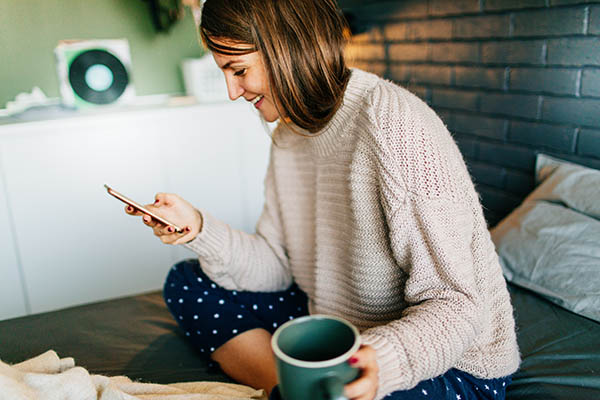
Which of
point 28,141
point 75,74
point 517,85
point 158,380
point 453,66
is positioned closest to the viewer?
point 158,380

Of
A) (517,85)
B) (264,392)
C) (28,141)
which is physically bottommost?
(264,392)

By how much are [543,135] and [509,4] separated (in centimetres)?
39

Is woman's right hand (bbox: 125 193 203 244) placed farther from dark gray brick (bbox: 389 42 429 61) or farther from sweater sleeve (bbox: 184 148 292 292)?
dark gray brick (bbox: 389 42 429 61)

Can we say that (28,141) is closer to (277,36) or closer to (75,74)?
(75,74)

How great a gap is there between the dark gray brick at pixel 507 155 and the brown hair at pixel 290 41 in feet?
2.72

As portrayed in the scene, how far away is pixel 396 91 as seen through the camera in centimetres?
90

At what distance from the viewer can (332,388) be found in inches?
18.7

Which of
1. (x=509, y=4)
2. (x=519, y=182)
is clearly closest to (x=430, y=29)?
(x=509, y=4)

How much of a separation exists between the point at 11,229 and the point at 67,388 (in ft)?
4.66

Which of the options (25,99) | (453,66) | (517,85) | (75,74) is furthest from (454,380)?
(25,99)

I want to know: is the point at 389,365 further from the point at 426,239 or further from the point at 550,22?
the point at 550,22

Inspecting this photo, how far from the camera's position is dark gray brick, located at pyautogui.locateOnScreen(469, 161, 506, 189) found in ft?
5.35

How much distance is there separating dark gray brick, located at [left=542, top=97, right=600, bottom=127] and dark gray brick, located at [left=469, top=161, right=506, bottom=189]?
24 cm

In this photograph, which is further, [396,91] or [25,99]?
[25,99]
